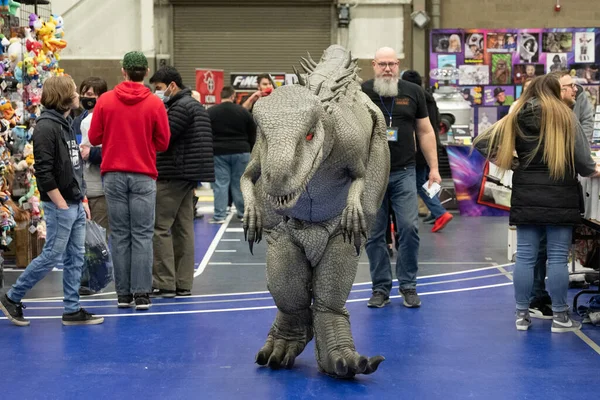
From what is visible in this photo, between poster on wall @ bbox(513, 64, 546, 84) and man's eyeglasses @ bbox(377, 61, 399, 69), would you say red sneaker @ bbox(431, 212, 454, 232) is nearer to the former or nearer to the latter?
man's eyeglasses @ bbox(377, 61, 399, 69)

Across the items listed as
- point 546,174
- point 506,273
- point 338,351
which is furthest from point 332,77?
point 506,273

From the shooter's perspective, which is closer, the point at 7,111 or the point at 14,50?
the point at 7,111

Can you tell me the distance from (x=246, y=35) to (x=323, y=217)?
16980 mm

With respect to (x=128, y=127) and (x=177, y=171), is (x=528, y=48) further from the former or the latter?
(x=128, y=127)

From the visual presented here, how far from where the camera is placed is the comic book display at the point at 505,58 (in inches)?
838

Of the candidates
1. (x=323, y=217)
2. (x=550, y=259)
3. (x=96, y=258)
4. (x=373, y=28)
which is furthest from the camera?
(x=373, y=28)

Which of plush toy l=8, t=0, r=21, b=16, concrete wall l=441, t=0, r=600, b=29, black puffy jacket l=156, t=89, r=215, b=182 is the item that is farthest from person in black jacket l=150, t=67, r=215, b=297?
concrete wall l=441, t=0, r=600, b=29

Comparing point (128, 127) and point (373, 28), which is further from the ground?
point (373, 28)

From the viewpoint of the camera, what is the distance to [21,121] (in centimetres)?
1001

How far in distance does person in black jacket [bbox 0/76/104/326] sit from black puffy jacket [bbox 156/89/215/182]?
1.22m

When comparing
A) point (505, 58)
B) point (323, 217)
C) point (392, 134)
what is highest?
point (505, 58)

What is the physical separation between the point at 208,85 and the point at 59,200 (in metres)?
11.6

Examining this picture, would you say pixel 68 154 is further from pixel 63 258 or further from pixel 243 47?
pixel 243 47

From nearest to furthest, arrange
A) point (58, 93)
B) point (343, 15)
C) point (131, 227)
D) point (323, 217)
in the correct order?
point (323, 217)
point (58, 93)
point (131, 227)
point (343, 15)
